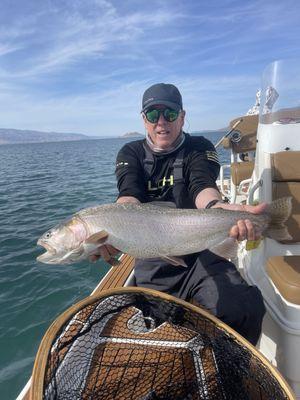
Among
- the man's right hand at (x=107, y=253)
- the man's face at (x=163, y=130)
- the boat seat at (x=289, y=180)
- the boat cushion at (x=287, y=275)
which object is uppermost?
the man's face at (x=163, y=130)

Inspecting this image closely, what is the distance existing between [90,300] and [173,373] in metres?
1.05

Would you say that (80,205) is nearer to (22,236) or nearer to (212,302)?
(22,236)

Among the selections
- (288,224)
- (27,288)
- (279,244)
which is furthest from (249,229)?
(27,288)

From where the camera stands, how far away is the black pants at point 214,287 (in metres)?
3.31

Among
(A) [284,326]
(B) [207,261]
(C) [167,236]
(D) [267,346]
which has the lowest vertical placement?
(D) [267,346]

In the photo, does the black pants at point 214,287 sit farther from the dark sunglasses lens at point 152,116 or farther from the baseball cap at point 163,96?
the baseball cap at point 163,96

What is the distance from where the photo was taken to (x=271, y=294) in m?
3.64

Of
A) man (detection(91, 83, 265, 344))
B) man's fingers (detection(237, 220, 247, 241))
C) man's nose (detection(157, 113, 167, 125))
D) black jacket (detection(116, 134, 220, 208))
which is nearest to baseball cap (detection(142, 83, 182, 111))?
man (detection(91, 83, 265, 344))

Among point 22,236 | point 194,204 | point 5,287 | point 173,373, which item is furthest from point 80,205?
point 173,373

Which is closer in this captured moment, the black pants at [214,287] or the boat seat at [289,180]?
the black pants at [214,287]

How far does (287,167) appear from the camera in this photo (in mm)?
4113

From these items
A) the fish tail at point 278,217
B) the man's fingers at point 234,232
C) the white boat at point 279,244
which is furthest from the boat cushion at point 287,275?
the man's fingers at point 234,232

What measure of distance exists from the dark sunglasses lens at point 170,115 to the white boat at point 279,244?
125 cm

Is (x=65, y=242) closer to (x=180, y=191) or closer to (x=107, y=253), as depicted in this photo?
(x=107, y=253)
